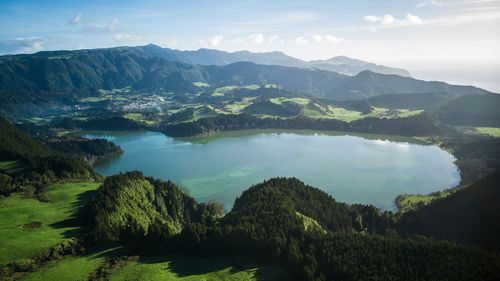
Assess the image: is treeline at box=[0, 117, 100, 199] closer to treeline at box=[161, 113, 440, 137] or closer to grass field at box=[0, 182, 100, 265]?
grass field at box=[0, 182, 100, 265]

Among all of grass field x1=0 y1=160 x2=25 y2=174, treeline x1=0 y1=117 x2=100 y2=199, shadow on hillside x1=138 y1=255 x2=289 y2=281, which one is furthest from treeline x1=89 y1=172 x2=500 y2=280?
grass field x1=0 y1=160 x2=25 y2=174

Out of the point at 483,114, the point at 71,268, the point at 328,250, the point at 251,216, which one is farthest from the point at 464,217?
the point at 483,114

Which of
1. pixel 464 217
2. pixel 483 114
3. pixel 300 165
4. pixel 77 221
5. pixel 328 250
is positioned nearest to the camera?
pixel 328 250

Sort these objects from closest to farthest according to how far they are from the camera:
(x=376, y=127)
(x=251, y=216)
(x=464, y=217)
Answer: (x=251, y=216) → (x=464, y=217) → (x=376, y=127)

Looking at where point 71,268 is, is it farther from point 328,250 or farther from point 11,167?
point 11,167

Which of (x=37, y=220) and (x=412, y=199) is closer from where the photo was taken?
(x=37, y=220)

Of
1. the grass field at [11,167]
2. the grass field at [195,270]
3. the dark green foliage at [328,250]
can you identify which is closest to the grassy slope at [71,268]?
the grass field at [195,270]

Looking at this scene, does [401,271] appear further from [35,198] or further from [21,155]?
[21,155]
